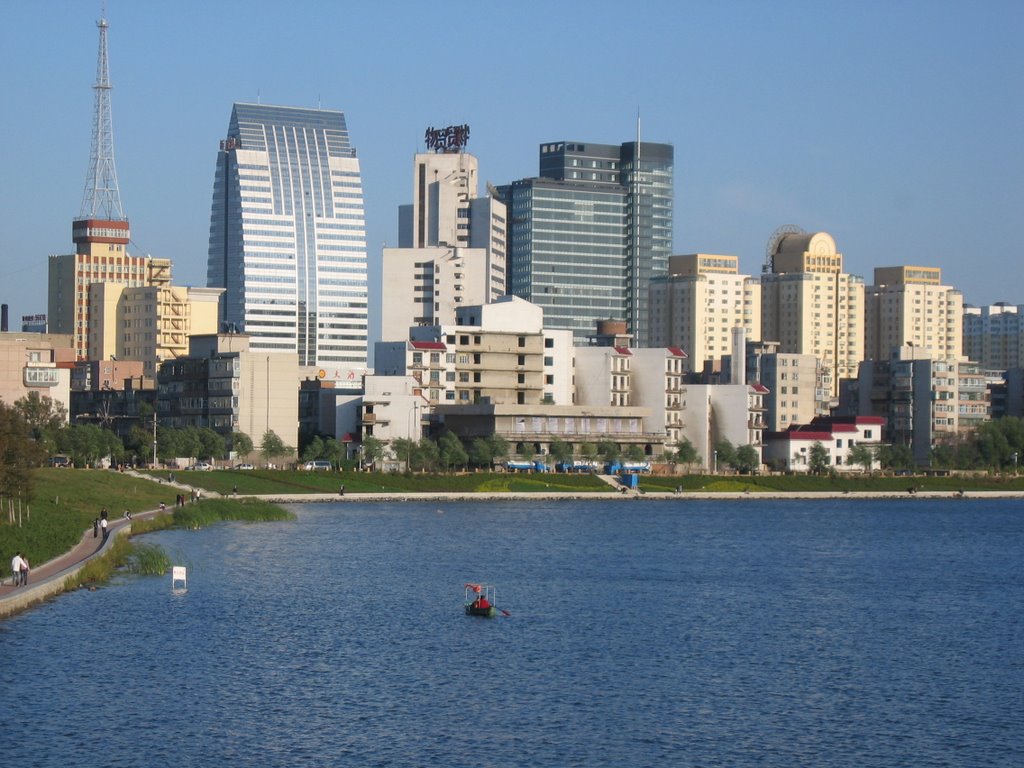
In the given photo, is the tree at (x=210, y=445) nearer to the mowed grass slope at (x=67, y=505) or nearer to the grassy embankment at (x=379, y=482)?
the grassy embankment at (x=379, y=482)

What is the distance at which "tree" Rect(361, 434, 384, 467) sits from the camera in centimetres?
16100

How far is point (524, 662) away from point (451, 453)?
107085 mm

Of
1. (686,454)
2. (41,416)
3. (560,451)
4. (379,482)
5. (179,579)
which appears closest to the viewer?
(179,579)

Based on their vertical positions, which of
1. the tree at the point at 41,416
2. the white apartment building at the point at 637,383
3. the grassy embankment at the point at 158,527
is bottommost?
the grassy embankment at the point at 158,527

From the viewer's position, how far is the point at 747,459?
17788cm

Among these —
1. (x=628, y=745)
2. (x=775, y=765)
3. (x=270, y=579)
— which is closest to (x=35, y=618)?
(x=270, y=579)

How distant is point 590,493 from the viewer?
154500 millimetres

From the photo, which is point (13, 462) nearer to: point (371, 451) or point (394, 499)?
point (394, 499)

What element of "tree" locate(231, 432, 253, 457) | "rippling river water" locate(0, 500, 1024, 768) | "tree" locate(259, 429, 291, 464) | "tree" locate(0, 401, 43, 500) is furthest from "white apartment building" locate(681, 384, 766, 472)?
"tree" locate(0, 401, 43, 500)

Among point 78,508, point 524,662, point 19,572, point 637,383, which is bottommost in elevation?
point 524,662

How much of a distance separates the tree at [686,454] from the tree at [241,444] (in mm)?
45439

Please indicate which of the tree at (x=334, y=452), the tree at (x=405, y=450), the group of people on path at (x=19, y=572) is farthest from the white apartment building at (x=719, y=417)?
the group of people on path at (x=19, y=572)

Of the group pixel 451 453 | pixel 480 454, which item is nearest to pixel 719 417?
pixel 480 454

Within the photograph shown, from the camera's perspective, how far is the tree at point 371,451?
528ft
